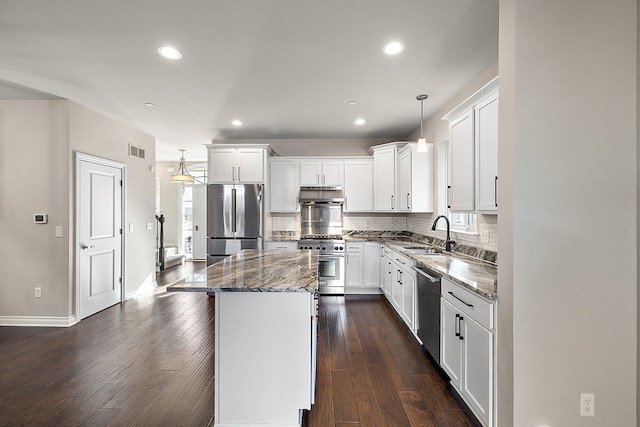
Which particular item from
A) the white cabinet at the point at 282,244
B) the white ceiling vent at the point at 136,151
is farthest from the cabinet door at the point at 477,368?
the white ceiling vent at the point at 136,151

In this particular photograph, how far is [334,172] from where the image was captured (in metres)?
5.32

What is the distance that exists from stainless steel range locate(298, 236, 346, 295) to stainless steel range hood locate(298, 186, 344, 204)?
764 millimetres

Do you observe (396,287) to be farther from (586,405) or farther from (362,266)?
(586,405)

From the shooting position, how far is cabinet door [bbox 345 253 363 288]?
4969 millimetres

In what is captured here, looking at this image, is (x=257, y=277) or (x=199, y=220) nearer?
(x=257, y=277)

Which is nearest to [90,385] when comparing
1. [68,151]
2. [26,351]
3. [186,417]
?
[186,417]

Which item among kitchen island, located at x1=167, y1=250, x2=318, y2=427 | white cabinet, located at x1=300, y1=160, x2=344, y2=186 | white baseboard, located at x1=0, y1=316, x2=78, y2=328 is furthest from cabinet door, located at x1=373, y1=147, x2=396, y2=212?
white baseboard, located at x1=0, y1=316, x2=78, y2=328

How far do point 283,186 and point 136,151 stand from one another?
2.45 m

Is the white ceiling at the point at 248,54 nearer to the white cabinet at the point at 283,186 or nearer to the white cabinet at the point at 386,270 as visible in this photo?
the white cabinet at the point at 283,186

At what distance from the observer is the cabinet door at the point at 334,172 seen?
5.31m

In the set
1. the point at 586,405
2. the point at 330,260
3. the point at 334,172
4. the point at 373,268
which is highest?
the point at 334,172

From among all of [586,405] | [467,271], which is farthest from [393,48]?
[586,405]

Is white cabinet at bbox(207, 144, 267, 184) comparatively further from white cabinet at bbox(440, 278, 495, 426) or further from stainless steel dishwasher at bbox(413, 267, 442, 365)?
white cabinet at bbox(440, 278, 495, 426)

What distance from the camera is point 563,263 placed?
1.56 m
